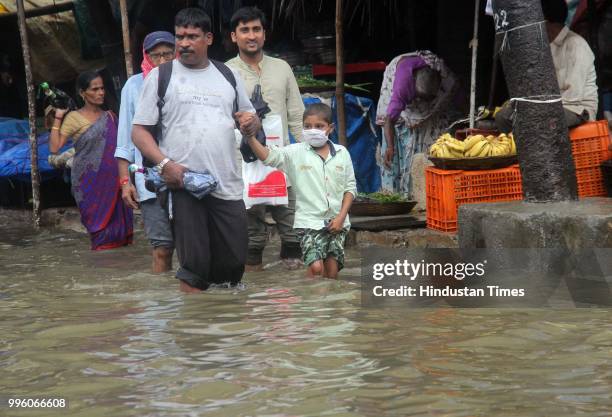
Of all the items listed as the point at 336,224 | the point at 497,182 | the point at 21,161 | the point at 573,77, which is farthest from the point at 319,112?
the point at 21,161

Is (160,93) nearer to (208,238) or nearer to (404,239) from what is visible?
(208,238)

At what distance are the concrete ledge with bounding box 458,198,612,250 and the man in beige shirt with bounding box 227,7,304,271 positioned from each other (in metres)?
1.20

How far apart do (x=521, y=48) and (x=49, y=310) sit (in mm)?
3387

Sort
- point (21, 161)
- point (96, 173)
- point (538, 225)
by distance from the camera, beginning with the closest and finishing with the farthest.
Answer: point (538, 225), point (96, 173), point (21, 161)

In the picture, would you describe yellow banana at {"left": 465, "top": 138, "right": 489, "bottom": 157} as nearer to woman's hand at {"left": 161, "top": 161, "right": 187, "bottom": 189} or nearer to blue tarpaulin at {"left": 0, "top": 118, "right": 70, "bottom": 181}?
woman's hand at {"left": 161, "top": 161, "right": 187, "bottom": 189}

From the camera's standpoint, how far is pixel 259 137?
6328mm

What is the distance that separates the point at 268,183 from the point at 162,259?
0.87 meters

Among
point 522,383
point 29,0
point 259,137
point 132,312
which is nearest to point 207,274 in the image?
point 132,312

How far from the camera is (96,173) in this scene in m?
9.61

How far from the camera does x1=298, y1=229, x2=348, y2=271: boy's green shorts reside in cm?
672

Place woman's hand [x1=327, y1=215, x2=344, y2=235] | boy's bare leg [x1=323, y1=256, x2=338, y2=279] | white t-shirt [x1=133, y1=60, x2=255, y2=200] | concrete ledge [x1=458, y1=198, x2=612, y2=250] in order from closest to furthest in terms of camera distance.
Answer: white t-shirt [x1=133, y1=60, x2=255, y2=200]
concrete ledge [x1=458, y1=198, x2=612, y2=250]
woman's hand [x1=327, y1=215, x2=344, y2=235]
boy's bare leg [x1=323, y1=256, x2=338, y2=279]

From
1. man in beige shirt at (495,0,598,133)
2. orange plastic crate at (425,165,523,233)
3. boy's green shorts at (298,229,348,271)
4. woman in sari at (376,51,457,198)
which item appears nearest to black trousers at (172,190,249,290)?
boy's green shorts at (298,229,348,271)

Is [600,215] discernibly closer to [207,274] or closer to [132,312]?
[207,274]

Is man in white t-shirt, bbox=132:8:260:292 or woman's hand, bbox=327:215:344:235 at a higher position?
man in white t-shirt, bbox=132:8:260:292
